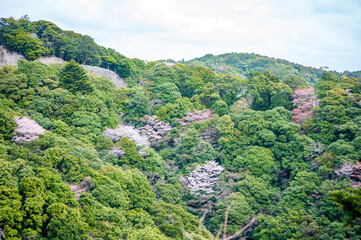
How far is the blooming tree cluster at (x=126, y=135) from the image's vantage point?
82.3 feet

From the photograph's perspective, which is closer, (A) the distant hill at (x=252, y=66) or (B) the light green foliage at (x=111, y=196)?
(B) the light green foliage at (x=111, y=196)

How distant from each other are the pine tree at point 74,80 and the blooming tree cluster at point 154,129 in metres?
6.65

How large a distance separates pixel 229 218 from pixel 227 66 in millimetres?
49190

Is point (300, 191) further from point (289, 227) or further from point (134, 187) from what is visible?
point (134, 187)

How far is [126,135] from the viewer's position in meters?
25.7

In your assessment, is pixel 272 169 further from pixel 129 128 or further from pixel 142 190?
pixel 129 128

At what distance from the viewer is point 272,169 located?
22.6 metres

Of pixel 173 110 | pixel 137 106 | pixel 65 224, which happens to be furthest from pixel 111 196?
pixel 173 110

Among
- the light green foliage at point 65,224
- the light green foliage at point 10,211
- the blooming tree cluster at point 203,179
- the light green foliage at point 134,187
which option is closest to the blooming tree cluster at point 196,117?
the blooming tree cluster at point 203,179

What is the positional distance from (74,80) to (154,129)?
9.21 metres

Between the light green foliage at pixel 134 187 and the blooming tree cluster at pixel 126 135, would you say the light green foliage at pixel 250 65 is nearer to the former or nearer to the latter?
the blooming tree cluster at pixel 126 135

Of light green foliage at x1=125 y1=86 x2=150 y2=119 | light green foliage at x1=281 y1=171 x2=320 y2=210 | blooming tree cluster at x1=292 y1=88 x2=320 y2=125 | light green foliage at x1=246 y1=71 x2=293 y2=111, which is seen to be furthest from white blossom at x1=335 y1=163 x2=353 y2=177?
light green foliage at x1=125 y1=86 x2=150 y2=119

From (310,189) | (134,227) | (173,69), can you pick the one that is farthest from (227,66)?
(134,227)

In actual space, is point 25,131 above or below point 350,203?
below
